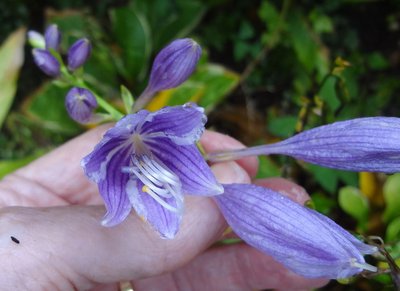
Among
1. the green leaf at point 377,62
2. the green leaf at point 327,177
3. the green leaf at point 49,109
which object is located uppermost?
the green leaf at point 49,109

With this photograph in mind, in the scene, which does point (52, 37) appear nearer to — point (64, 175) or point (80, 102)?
point (80, 102)

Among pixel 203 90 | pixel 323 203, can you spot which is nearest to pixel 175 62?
pixel 323 203

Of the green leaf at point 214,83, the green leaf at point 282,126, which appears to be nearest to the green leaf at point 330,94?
the green leaf at point 282,126

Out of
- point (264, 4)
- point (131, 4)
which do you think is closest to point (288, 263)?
point (264, 4)

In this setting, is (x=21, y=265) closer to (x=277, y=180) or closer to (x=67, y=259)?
(x=67, y=259)

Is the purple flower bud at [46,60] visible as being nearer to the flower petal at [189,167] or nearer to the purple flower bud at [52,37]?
the purple flower bud at [52,37]

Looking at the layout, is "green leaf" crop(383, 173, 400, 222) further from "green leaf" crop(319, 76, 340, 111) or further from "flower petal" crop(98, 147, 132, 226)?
"flower petal" crop(98, 147, 132, 226)

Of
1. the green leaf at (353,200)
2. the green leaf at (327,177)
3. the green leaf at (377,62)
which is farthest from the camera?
the green leaf at (377,62)
